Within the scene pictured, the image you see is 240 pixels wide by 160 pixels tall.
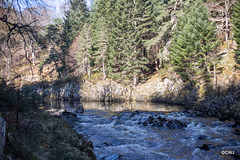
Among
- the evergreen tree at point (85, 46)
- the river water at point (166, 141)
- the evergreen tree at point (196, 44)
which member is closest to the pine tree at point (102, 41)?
the evergreen tree at point (85, 46)

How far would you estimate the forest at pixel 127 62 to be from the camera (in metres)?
4.56

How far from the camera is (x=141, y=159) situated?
21.2 feet

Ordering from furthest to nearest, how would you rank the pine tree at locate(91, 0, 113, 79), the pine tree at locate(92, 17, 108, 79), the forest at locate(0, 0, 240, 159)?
the pine tree at locate(91, 0, 113, 79)
the pine tree at locate(92, 17, 108, 79)
the forest at locate(0, 0, 240, 159)

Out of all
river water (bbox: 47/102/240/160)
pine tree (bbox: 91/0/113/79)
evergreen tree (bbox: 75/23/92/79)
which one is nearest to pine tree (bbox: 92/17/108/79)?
pine tree (bbox: 91/0/113/79)

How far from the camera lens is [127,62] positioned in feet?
102

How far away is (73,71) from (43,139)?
44.5 metres

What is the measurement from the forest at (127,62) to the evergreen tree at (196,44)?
12 centimetres

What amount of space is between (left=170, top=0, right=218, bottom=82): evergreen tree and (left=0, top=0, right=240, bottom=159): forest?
12cm

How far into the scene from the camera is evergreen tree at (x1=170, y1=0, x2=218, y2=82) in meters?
21.1

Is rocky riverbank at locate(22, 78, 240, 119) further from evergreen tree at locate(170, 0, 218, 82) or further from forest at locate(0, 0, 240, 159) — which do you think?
evergreen tree at locate(170, 0, 218, 82)

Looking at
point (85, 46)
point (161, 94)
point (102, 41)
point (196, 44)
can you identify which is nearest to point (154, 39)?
point (196, 44)

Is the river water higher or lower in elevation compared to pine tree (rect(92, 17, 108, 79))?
lower

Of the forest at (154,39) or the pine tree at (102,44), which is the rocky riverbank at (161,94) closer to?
the forest at (154,39)

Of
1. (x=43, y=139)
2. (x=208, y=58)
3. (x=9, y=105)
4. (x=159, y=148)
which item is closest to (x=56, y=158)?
(x=43, y=139)
